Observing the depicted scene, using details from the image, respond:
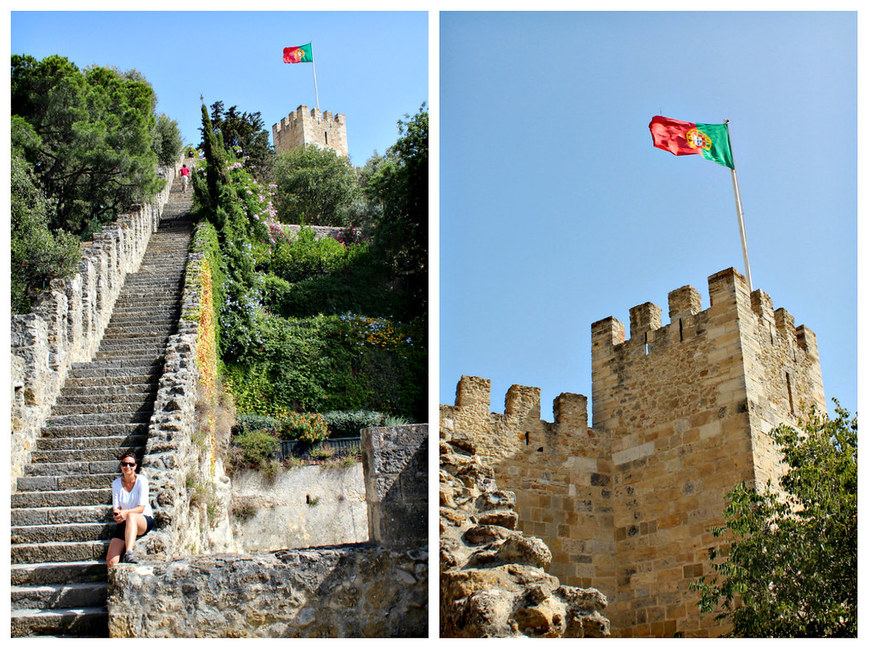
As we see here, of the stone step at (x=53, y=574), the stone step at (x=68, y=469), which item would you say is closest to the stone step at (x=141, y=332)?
the stone step at (x=68, y=469)

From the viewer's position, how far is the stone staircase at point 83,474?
6773mm

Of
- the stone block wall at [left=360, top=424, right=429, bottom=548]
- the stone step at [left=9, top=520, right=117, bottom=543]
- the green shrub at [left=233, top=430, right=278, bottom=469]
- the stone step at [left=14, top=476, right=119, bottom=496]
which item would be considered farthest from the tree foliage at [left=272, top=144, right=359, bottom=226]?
the stone block wall at [left=360, top=424, right=429, bottom=548]

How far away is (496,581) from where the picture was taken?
5113mm

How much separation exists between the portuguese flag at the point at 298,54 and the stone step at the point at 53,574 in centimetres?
1610

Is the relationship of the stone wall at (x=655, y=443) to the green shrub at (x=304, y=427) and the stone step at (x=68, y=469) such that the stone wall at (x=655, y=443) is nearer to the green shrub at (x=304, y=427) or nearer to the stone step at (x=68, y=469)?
the stone step at (x=68, y=469)

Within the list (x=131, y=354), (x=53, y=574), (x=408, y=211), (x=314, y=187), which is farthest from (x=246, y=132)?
(x=53, y=574)

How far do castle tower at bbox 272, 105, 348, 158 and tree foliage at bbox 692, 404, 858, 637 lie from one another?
2983 cm

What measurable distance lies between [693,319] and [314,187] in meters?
19.3

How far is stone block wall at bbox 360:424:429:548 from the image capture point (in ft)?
18.6

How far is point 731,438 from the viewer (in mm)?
9656

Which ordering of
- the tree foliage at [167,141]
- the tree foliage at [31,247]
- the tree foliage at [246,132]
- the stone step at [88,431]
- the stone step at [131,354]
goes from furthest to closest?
the tree foliage at [246,132]
the tree foliage at [167,141]
the tree foliage at [31,247]
the stone step at [131,354]
the stone step at [88,431]

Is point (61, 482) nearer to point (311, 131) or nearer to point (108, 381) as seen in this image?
point (108, 381)
